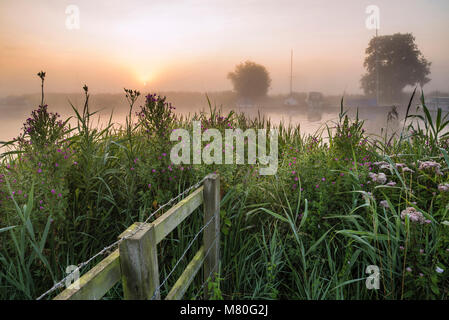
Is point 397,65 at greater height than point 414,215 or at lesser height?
greater

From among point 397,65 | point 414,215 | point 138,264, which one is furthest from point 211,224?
point 397,65

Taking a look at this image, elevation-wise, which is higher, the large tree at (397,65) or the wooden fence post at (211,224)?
the large tree at (397,65)

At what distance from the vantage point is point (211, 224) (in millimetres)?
2736

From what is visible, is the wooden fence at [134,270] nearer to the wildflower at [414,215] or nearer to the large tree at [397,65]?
the wildflower at [414,215]

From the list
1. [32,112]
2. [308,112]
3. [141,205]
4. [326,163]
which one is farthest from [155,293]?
[308,112]

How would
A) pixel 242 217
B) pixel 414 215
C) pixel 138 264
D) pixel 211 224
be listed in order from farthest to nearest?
pixel 242 217
pixel 211 224
pixel 414 215
pixel 138 264

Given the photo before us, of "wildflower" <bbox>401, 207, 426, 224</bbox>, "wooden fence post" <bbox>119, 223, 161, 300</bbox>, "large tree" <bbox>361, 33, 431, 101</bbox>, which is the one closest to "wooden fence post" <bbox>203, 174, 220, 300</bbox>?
"wooden fence post" <bbox>119, 223, 161, 300</bbox>

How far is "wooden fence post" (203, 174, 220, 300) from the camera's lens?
268 centimetres

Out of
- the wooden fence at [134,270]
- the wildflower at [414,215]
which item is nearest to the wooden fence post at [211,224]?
the wooden fence at [134,270]

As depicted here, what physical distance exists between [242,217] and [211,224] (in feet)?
2.42

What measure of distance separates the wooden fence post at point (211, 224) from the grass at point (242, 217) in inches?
8.9

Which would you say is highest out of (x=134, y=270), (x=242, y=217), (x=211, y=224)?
(x=134, y=270)

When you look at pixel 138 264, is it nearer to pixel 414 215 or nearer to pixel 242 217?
pixel 242 217

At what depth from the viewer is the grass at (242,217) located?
2461mm
